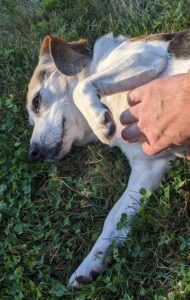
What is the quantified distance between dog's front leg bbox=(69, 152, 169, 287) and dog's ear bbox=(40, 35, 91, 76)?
1011 mm

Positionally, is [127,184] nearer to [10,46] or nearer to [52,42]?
[52,42]

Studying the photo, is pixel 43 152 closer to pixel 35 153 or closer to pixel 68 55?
pixel 35 153

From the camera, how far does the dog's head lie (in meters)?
4.73

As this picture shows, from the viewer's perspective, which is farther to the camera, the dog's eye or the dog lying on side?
the dog's eye

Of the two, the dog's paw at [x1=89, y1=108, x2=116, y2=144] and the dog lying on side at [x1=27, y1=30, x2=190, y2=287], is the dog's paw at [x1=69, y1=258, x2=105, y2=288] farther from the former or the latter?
the dog's paw at [x1=89, y1=108, x2=116, y2=144]

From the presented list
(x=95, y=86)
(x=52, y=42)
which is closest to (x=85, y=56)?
(x=52, y=42)

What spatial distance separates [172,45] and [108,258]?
5.55 ft

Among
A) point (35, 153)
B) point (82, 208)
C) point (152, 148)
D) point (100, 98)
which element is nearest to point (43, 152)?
point (35, 153)

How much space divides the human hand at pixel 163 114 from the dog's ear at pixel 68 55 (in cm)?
99

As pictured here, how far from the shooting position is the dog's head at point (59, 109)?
4.73 metres

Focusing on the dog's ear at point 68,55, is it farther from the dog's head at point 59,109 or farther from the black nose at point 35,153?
the black nose at point 35,153

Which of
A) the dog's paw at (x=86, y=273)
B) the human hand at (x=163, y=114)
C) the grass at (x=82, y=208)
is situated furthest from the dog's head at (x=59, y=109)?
the dog's paw at (x=86, y=273)

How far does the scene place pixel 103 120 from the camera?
4.01m

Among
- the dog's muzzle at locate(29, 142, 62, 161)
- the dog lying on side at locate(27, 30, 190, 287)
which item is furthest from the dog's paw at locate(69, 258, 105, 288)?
the dog's muzzle at locate(29, 142, 62, 161)
